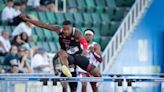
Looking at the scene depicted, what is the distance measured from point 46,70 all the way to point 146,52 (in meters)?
3.27

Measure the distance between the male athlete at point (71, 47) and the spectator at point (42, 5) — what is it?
19.2ft

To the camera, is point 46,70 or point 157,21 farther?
point 157,21

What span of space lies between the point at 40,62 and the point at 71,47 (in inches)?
156

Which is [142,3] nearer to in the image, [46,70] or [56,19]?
[56,19]

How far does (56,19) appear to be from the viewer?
1952 cm

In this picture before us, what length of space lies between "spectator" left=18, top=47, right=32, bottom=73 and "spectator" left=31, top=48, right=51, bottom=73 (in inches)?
11.4

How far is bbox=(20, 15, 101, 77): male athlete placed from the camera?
43.9 ft

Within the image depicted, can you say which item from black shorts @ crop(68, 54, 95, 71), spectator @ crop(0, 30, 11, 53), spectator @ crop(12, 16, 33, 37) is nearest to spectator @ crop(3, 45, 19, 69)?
spectator @ crop(0, 30, 11, 53)

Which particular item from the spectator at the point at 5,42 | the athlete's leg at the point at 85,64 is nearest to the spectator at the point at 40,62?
the spectator at the point at 5,42

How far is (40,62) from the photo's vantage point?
57.5ft

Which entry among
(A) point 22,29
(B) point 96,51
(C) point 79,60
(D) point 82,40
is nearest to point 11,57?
(A) point 22,29

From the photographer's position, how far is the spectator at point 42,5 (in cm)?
1936

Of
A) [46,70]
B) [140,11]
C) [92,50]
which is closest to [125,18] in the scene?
[140,11]

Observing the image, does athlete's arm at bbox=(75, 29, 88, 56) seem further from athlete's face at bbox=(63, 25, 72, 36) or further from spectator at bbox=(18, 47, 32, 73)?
spectator at bbox=(18, 47, 32, 73)
